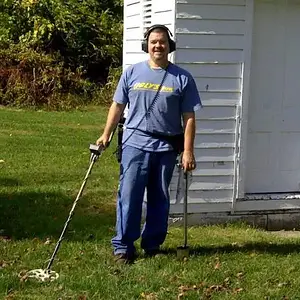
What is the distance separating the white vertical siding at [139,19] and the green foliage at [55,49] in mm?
11262

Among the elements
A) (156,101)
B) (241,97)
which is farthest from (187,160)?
(241,97)

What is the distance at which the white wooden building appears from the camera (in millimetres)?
7852

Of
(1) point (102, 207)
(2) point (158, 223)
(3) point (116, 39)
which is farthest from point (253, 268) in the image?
(3) point (116, 39)

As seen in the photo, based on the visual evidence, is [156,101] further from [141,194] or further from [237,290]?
[237,290]

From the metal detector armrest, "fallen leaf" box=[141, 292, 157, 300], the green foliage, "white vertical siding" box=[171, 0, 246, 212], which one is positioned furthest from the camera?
the green foliage

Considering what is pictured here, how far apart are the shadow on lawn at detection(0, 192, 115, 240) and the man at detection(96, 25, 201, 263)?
1.20 m

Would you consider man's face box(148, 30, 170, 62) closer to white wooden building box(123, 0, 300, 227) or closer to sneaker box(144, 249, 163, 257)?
white wooden building box(123, 0, 300, 227)

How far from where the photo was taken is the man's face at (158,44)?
6219 mm

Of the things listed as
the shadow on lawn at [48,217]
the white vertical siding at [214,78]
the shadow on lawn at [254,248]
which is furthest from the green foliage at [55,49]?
the shadow on lawn at [254,248]

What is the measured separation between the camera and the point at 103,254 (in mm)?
6848

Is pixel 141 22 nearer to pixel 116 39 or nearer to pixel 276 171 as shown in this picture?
pixel 276 171

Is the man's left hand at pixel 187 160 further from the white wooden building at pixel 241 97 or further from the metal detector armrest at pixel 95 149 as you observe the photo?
the white wooden building at pixel 241 97

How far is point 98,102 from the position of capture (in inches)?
838

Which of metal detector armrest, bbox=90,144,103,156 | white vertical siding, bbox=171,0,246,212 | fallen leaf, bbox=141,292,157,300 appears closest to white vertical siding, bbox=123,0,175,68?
white vertical siding, bbox=171,0,246,212
